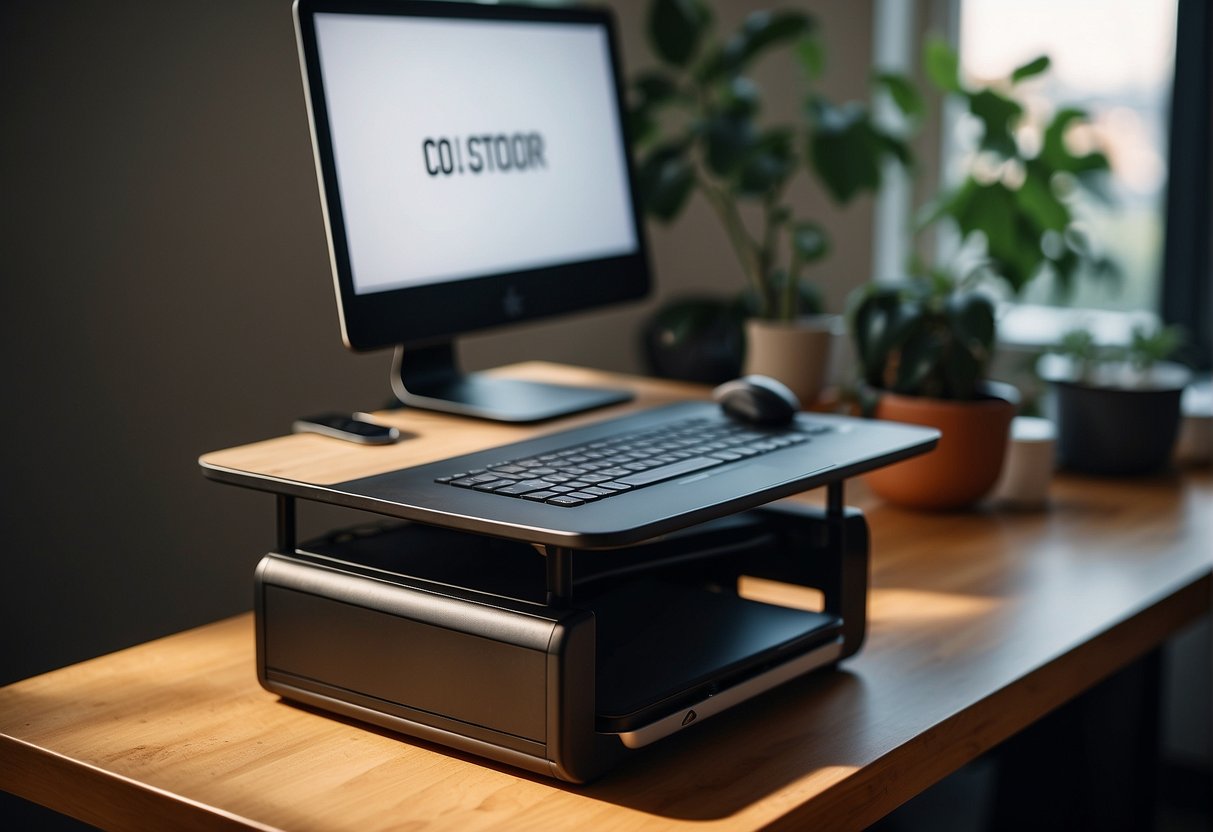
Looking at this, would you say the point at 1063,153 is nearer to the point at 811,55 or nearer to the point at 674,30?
the point at 811,55

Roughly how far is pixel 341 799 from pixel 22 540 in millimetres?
818

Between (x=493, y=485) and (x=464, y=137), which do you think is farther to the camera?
(x=464, y=137)

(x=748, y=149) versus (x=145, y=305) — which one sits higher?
(x=748, y=149)

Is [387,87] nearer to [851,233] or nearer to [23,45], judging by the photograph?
[23,45]

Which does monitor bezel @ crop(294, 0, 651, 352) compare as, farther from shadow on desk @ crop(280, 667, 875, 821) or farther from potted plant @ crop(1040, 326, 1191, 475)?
potted plant @ crop(1040, 326, 1191, 475)

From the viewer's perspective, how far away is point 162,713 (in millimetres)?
1037

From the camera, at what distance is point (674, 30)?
6.88 ft

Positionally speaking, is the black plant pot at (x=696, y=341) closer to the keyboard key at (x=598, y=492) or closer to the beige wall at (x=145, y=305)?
the beige wall at (x=145, y=305)

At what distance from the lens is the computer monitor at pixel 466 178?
121cm

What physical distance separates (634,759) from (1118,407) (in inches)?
45.2

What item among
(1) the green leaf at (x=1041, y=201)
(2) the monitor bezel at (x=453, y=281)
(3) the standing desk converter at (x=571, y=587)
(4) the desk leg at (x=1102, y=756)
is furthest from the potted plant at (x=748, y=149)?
(3) the standing desk converter at (x=571, y=587)

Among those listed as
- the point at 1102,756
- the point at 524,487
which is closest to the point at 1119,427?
the point at 1102,756

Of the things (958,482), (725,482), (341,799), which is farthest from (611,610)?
(958,482)

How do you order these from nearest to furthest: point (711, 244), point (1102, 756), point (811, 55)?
point (1102, 756) → point (811, 55) → point (711, 244)
